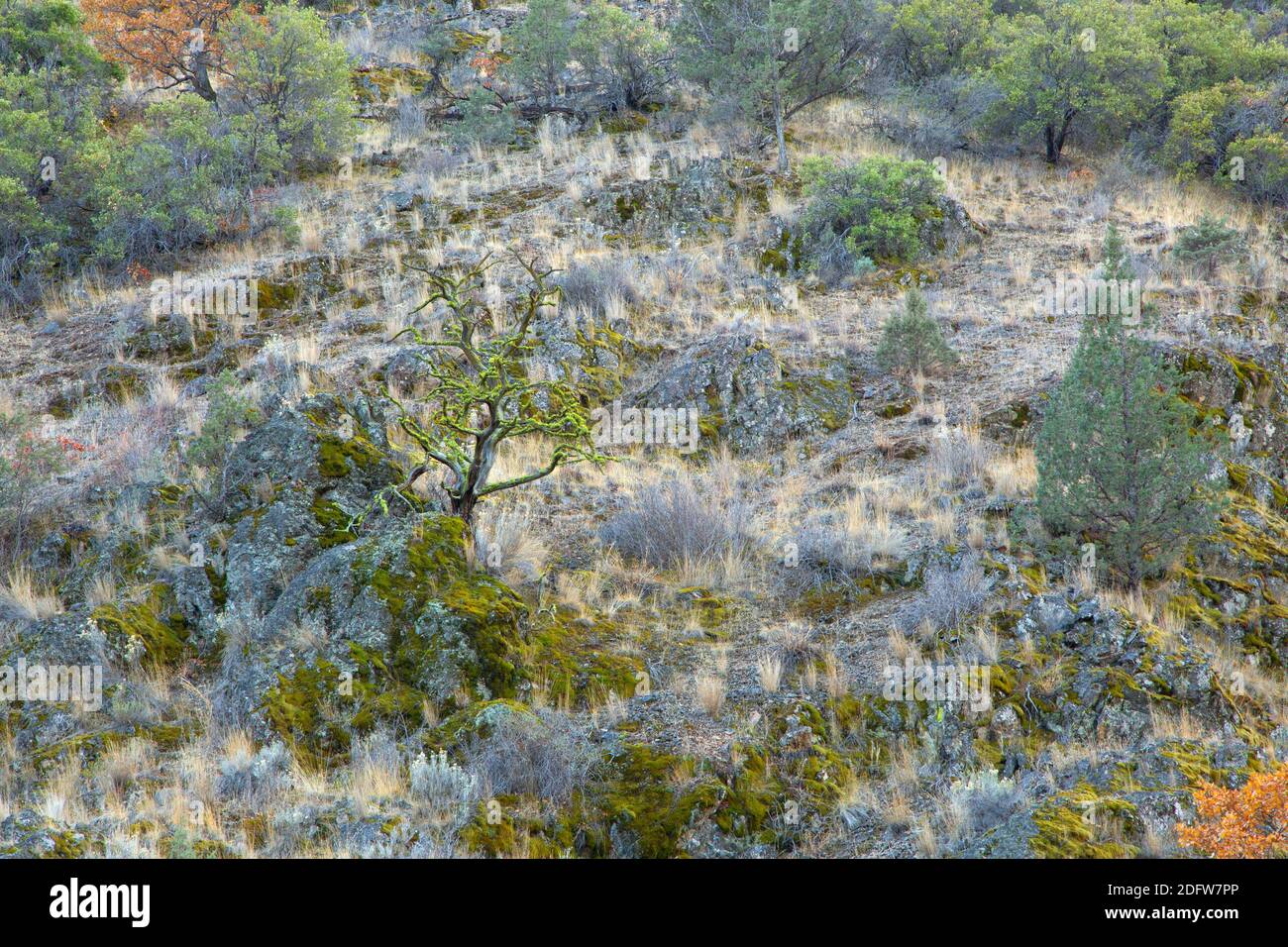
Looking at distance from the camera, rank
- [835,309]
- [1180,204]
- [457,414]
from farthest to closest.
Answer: [1180,204] → [835,309] → [457,414]

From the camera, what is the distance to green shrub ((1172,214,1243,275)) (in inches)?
Result: 532

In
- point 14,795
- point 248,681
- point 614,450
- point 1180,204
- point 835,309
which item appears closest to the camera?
point 14,795

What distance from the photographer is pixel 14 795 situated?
18.8ft

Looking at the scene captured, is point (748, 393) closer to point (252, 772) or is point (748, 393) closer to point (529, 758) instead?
point (529, 758)

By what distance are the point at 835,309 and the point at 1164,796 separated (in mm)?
9340

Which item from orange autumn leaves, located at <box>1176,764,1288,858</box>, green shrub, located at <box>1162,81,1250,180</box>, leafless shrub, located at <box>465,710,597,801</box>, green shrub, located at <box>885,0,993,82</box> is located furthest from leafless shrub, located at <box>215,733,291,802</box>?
green shrub, located at <box>885,0,993,82</box>

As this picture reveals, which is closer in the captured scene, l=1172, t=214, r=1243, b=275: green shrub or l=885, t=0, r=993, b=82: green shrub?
l=1172, t=214, r=1243, b=275: green shrub

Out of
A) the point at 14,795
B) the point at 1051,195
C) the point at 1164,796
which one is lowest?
the point at 14,795

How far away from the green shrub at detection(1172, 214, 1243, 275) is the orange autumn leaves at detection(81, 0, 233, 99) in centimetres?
1684

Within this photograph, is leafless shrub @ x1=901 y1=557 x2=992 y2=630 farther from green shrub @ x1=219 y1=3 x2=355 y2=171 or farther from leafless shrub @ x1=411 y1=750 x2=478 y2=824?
green shrub @ x1=219 y1=3 x2=355 y2=171

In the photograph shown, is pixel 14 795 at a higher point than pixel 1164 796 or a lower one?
lower

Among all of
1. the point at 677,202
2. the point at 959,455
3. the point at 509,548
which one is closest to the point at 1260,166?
the point at 677,202
